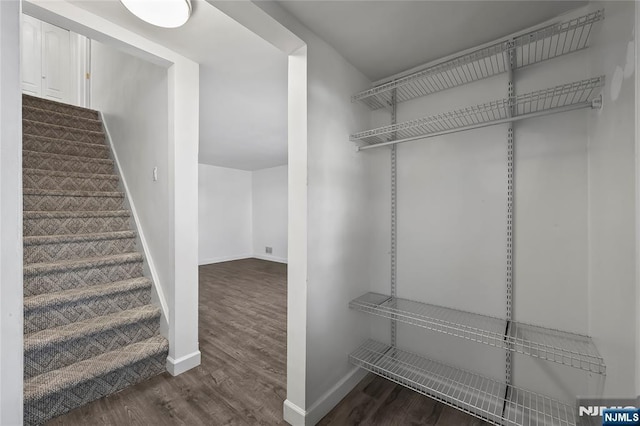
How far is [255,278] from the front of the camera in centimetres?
472

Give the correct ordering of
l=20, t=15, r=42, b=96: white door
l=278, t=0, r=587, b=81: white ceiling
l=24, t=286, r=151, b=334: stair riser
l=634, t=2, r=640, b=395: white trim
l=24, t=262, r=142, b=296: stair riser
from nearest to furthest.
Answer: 1. l=634, t=2, r=640, b=395: white trim
2. l=278, t=0, r=587, b=81: white ceiling
3. l=24, t=286, r=151, b=334: stair riser
4. l=24, t=262, r=142, b=296: stair riser
5. l=20, t=15, r=42, b=96: white door

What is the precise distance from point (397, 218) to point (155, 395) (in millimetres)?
2048

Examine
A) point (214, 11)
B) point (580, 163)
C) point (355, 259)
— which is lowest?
point (355, 259)

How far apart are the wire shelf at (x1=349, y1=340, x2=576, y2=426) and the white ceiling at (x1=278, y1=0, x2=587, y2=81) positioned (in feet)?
6.21

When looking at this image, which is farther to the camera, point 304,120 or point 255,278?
point 255,278

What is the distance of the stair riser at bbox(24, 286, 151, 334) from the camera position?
1.69 meters

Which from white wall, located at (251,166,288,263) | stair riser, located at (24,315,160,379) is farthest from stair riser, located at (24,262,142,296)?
white wall, located at (251,166,288,263)

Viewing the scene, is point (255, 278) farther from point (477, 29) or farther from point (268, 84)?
point (477, 29)

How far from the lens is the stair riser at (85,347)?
1.57m

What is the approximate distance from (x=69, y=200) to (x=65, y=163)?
54 centimetres

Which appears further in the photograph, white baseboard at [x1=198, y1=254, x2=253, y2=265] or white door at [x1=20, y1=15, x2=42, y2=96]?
white baseboard at [x1=198, y1=254, x2=253, y2=265]

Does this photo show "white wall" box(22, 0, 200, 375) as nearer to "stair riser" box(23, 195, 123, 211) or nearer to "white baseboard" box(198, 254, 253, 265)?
"stair riser" box(23, 195, 123, 211)

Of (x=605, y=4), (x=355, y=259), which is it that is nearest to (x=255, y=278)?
(x=355, y=259)

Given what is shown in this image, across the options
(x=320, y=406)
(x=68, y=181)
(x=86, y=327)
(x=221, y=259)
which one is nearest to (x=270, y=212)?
(x=221, y=259)
